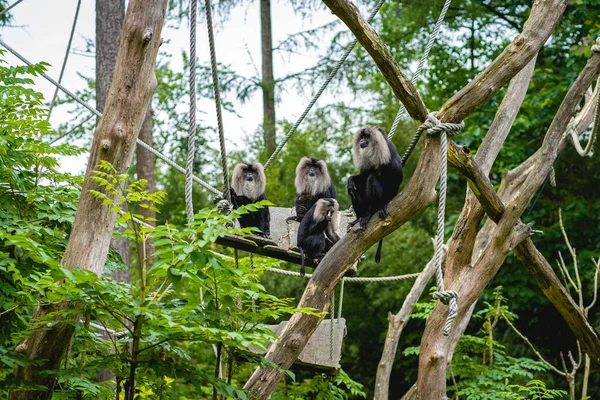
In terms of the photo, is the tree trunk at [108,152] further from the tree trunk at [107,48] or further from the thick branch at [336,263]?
the tree trunk at [107,48]

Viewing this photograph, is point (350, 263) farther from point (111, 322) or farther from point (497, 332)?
point (497, 332)

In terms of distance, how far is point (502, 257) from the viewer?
243 inches

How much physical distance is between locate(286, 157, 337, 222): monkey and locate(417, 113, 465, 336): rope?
2.62m

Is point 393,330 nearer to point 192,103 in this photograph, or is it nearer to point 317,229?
point 317,229

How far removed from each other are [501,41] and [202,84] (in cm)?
593

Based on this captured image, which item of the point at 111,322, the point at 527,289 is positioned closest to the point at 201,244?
the point at 111,322

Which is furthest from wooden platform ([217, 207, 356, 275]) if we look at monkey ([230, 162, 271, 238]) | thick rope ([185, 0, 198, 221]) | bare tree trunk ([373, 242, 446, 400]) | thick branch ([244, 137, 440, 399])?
thick rope ([185, 0, 198, 221])

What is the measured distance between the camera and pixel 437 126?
4.55m

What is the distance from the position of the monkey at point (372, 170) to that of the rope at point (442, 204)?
0.92 metres

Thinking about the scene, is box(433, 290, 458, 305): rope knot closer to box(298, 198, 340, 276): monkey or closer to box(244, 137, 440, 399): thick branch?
box(244, 137, 440, 399): thick branch

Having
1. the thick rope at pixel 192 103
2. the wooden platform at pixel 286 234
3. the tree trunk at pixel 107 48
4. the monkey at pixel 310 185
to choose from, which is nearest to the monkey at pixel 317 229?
the wooden platform at pixel 286 234

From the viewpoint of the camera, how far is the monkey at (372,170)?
5.48 m

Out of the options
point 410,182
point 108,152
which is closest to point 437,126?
point 410,182

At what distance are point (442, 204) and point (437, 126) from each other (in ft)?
1.58
